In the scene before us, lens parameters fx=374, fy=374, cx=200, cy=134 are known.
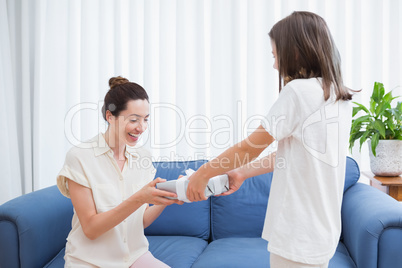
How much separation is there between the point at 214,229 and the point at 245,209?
215 mm

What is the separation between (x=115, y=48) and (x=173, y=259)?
5.96ft

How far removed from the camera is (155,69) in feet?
9.61

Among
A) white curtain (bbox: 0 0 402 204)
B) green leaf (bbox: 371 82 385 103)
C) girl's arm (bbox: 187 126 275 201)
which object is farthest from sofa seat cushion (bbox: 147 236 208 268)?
green leaf (bbox: 371 82 385 103)

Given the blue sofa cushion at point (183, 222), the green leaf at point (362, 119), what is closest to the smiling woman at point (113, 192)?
the blue sofa cushion at point (183, 222)

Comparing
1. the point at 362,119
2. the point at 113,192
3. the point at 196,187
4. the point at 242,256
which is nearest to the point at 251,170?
the point at 196,187

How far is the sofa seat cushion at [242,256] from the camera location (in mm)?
1661

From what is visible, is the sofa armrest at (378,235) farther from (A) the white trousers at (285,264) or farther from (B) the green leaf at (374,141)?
(B) the green leaf at (374,141)

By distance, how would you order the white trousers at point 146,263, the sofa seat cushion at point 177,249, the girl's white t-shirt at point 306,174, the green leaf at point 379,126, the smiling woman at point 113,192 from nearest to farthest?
the girl's white t-shirt at point 306,174 → the smiling woman at point 113,192 → the white trousers at point 146,263 → the sofa seat cushion at point 177,249 → the green leaf at point 379,126

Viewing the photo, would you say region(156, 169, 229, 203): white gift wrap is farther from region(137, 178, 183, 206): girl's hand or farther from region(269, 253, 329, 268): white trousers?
region(269, 253, 329, 268): white trousers

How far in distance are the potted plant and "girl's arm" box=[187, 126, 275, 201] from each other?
130cm

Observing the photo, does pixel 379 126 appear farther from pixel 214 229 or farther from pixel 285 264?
pixel 285 264

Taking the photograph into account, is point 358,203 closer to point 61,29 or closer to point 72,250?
point 72,250

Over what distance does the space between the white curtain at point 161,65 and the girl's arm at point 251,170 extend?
123 cm

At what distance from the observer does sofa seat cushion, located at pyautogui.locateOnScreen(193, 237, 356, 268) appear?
1.66 m
